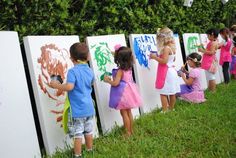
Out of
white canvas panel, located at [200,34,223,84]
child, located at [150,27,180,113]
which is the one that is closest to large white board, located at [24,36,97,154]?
child, located at [150,27,180,113]

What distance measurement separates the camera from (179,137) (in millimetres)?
5246

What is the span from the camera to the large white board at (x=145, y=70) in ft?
21.9

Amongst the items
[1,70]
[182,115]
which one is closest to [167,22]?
[182,115]

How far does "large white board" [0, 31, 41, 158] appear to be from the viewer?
13.1 ft

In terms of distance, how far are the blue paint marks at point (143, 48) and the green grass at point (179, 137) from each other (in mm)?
889

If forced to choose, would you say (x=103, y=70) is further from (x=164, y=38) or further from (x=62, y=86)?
(x=164, y=38)

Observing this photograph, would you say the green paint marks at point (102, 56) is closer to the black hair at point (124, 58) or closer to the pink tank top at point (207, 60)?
the black hair at point (124, 58)

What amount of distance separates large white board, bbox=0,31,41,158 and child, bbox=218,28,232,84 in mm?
6588

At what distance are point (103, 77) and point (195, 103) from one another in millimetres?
2457

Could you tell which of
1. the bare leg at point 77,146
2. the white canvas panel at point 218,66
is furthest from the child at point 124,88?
the white canvas panel at point 218,66

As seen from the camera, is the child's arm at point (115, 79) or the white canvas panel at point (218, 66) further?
the white canvas panel at point (218, 66)

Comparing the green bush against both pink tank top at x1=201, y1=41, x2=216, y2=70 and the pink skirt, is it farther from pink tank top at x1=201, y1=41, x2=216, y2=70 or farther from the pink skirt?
the pink skirt

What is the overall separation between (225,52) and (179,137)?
206 inches

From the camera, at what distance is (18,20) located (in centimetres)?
478
